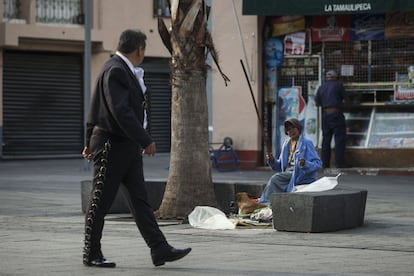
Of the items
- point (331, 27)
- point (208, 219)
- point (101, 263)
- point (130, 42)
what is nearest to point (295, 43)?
point (331, 27)

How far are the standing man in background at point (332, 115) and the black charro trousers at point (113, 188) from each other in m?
→ 11.3

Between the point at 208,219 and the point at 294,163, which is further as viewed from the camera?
the point at 294,163

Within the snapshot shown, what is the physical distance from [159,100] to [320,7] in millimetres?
12516

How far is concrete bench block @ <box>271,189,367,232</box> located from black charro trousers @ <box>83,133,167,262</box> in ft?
8.77

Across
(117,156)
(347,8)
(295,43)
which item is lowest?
(117,156)

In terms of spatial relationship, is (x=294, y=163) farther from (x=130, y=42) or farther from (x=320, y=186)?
(x=130, y=42)

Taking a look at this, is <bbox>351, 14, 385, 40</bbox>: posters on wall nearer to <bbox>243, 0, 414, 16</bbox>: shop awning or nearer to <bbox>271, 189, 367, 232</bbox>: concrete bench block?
<bbox>243, 0, 414, 16</bbox>: shop awning

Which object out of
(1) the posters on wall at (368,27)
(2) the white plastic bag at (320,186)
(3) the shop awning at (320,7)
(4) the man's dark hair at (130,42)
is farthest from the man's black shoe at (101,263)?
(1) the posters on wall at (368,27)

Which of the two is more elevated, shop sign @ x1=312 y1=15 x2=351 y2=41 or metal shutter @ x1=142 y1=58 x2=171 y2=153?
shop sign @ x1=312 y1=15 x2=351 y2=41

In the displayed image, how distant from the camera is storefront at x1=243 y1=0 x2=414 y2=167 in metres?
19.1

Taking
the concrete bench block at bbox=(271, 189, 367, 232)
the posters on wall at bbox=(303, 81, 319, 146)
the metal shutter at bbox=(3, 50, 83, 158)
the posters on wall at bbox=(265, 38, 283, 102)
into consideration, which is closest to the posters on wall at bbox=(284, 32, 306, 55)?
the posters on wall at bbox=(265, 38, 283, 102)

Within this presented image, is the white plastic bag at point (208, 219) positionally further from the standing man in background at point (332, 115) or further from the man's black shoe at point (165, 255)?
the standing man in background at point (332, 115)

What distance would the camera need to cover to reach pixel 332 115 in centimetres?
1933

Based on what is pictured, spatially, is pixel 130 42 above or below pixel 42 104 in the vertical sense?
above
